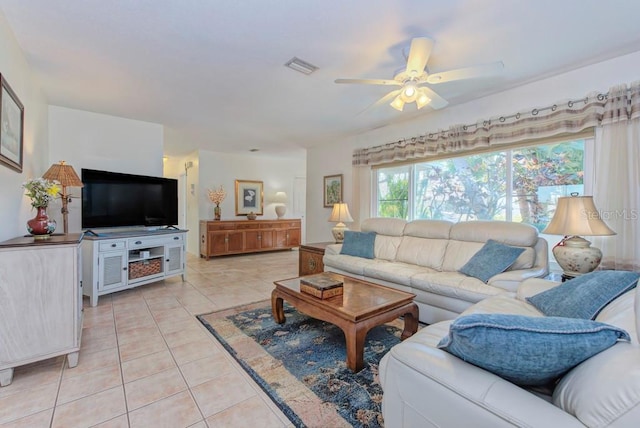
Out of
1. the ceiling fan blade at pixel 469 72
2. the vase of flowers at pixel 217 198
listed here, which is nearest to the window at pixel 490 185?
the ceiling fan blade at pixel 469 72

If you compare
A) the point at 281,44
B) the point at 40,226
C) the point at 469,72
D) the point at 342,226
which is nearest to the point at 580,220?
the point at 469,72

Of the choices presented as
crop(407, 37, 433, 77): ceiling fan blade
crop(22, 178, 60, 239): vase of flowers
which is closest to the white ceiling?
crop(407, 37, 433, 77): ceiling fan blade

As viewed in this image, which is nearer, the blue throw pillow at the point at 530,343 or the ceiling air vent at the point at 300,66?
the blue throw pillow at the point at 530,343

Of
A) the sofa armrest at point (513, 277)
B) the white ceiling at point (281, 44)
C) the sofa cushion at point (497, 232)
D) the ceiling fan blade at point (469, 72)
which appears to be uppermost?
the white ceiling at point (281, 44)

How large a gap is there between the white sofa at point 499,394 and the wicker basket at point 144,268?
3.49 meters

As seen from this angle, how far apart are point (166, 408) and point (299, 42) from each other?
251 centimetres

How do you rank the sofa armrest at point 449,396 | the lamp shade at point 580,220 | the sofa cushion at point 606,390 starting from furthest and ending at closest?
1. the lamp shade at point 580,220
2. the sofa armrest at point 449,396
3. the sofa cushion at point 606,390

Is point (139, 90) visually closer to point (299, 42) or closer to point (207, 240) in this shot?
point (299, 42)

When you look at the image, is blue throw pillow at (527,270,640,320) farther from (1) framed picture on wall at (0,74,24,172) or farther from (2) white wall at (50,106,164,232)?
(2) white wall at (50,106,164,232)

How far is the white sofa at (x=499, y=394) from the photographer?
2.18 feet

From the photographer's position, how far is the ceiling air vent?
2.48m

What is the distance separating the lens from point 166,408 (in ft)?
5.09

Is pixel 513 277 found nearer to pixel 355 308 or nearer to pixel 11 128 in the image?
pixel 355 308

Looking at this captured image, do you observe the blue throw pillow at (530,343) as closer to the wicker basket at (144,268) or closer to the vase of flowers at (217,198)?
the wicker basket at (144,268)
